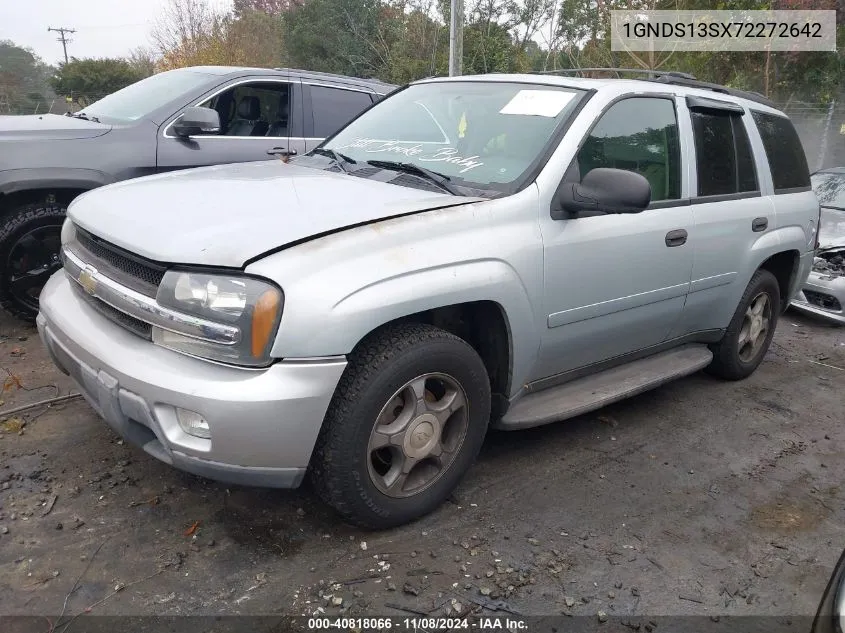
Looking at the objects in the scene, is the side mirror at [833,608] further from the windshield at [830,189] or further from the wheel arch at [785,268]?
the windshield at [830,189]

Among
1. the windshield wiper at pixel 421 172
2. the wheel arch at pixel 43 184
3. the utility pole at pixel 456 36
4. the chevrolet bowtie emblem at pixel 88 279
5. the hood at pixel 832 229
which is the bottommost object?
the hood at pixel 832 229

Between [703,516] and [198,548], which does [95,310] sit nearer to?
[198,548]

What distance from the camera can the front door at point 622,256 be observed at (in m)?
3.02

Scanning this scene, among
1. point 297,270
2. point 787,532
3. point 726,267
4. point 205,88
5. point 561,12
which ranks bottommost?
point 787,532

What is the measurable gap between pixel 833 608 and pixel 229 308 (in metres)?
1.88

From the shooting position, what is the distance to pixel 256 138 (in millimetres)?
5406

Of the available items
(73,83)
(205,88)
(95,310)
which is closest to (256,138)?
(205,88)

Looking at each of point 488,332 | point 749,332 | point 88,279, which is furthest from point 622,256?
point 88,279

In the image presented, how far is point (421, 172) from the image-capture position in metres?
3.11

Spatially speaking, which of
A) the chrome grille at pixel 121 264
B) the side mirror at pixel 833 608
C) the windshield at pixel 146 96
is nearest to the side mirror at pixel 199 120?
the windshield at pixel 146 96

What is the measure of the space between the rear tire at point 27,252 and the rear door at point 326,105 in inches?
80.2

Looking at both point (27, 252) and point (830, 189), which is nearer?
point (27, 252)

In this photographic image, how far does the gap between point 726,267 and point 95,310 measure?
3.30 meters

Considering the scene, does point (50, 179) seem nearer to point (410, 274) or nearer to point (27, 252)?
point (27, 252)
